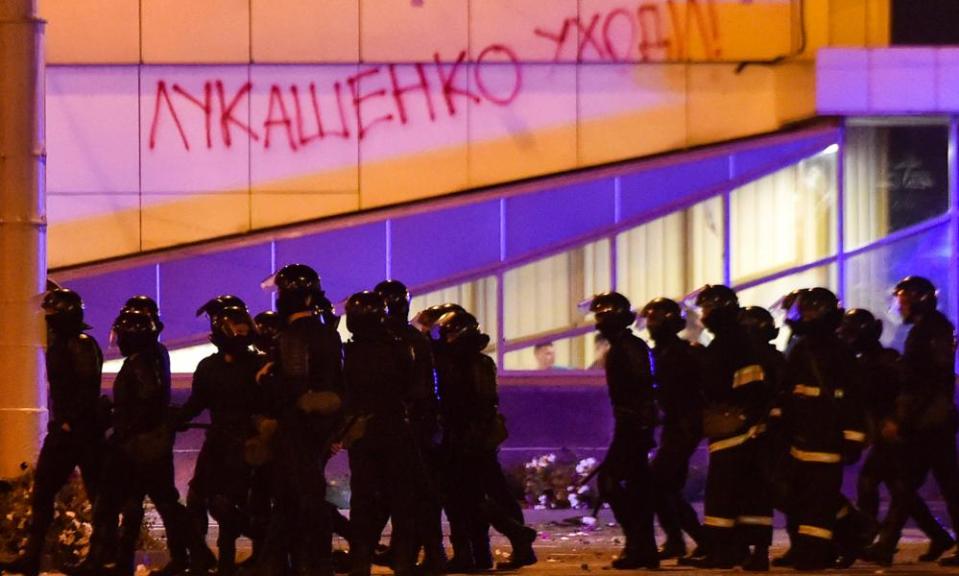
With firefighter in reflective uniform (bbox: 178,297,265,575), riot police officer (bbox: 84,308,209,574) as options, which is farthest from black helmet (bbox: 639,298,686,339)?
riot police officer (bbox: 84,308,209,574)

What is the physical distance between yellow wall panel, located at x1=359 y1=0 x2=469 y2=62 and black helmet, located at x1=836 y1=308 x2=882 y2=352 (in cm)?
685

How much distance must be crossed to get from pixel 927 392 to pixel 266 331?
4.47 metres

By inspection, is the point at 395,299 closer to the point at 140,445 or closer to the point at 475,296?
the point at 140,445

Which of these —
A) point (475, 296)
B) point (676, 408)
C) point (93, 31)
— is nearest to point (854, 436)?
point (676, 408)

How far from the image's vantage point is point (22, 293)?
13.7 metres

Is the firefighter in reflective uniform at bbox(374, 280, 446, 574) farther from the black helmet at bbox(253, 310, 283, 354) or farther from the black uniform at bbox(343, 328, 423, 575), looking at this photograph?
the black helmet at bbox(253, 310, 283, 354)

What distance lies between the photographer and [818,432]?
12883mm

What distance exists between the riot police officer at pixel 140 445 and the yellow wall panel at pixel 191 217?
7.17 meters

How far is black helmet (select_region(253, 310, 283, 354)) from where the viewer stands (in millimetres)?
12906

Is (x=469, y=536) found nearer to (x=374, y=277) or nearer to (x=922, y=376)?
(x=922, y=376)

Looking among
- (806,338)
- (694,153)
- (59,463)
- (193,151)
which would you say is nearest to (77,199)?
(193,151)

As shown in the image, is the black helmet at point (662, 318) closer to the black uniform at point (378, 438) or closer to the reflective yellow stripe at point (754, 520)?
the reflective yellow stripe at point (754, 520)

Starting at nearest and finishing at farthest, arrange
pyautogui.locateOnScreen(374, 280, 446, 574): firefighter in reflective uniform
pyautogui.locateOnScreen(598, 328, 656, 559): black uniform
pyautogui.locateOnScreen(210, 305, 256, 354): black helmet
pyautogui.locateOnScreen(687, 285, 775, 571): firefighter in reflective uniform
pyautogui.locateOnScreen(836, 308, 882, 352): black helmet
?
pyautogui.locateOnScreen(210, 305, 256, 354): black helmet
pyautogui.locateOnScreen(374, 280, 446, 574): firefighter in reflective uniform
pyautogui.locateOnScreen(687, 285, 775, 571): firefighter in reflective uniform
pyautogui.locateOnScreen(598, 328, 656, 559): black uniform
pyautogui.locateOnScreen(836, 308, 882, 352): black helmet

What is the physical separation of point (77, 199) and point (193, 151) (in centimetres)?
123
